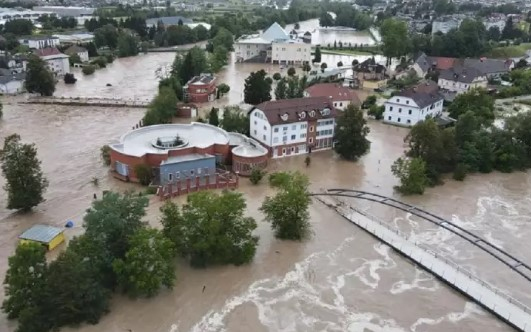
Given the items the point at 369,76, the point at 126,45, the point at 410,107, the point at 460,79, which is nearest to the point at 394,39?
the point at 369,76

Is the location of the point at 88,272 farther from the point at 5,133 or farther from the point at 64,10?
the point at 64,10

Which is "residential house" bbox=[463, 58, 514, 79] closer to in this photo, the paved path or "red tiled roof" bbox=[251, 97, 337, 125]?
"red tiled roof" bbox=[251, 97, 337, 125]

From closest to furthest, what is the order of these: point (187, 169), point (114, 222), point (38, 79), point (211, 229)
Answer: point (114, 222) < point (211, 229) < point (187, 169) < point (38, 79)

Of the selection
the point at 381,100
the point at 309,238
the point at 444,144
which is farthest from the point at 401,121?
the point at 309,238

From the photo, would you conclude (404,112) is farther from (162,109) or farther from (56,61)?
(56,61)

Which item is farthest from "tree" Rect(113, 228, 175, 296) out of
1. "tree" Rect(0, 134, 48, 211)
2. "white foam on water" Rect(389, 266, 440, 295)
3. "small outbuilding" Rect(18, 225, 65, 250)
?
"tree" Rect(0, 134, 48, 211)

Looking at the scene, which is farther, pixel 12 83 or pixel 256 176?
pixel 12 83
